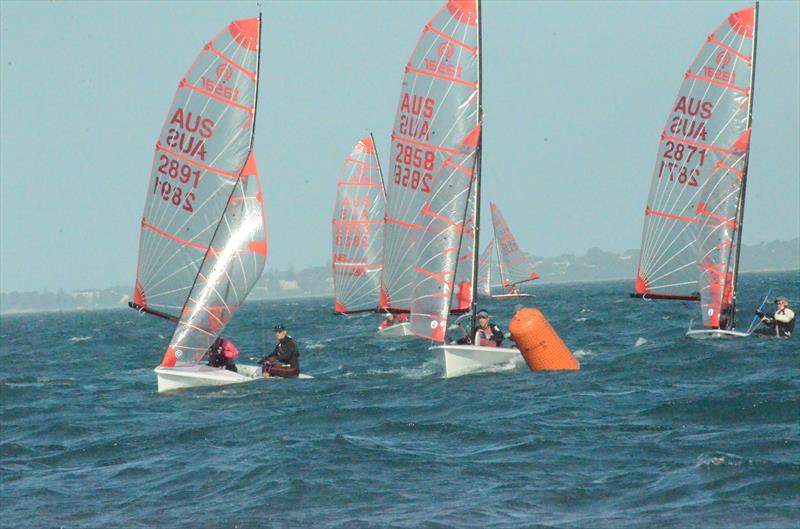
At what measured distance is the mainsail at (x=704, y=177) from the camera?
32.1m

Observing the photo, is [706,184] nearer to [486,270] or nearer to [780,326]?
[780,326]

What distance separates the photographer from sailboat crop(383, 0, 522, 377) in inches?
1093

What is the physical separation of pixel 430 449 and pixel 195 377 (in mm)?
9136

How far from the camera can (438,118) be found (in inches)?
1150

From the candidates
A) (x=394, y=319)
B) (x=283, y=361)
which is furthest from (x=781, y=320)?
(x=394, y=319)

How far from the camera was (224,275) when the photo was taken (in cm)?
2508

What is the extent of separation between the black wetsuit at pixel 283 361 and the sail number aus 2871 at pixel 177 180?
3694mm

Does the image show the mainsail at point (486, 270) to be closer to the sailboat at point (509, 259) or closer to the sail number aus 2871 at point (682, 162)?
the sailboat at point (509, 259)

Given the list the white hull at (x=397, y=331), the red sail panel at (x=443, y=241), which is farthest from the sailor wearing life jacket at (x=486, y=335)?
the white hull at (x=397, y=331)

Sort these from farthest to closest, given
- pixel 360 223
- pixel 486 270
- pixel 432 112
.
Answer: pixel 486 270 < pixel 360 223 < pixel 432 112

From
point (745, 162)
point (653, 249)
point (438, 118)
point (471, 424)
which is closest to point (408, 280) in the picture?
point (438, 118)

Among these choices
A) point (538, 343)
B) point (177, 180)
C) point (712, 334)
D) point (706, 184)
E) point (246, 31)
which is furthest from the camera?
point (706, 184)

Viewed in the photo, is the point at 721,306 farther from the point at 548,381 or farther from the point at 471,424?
the point at 471,424

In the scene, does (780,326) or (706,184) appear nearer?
(780,326)
